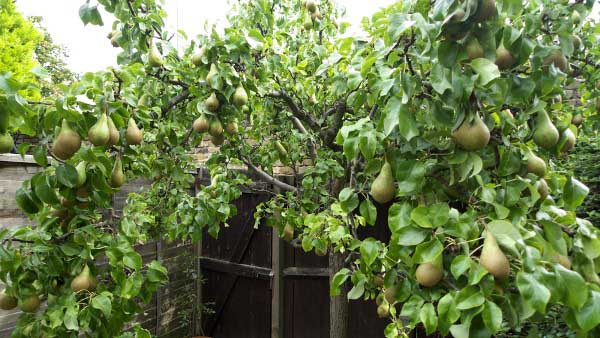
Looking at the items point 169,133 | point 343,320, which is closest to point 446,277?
point 169,133

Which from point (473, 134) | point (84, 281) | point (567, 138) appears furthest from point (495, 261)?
point (84, 281)

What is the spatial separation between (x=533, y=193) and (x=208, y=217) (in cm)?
149

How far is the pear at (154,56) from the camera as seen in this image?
150cm

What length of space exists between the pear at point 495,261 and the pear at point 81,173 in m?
0.99

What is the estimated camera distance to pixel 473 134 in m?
0.79

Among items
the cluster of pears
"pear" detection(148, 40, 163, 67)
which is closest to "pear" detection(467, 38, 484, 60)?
"pear" detection(148, 40, 163, 67)

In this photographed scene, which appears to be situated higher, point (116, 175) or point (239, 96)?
point (239, 96)

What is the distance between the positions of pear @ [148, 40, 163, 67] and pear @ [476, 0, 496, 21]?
1.14 meters

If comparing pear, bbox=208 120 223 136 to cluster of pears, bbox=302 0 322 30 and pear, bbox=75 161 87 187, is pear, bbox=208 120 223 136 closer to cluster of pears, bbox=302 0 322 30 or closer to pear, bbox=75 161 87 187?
pear, bbox=75 161 87 187

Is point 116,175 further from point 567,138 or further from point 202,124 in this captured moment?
point 567,138

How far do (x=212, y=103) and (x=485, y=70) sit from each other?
0.99 metres

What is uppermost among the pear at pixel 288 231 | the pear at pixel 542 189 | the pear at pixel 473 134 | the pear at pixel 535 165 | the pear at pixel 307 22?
the pear at pixel 307 22

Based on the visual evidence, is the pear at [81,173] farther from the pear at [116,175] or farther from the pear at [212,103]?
the pear at [212,103]

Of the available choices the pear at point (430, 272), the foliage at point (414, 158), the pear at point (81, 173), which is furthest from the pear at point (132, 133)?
the pear at point (430, 272)
